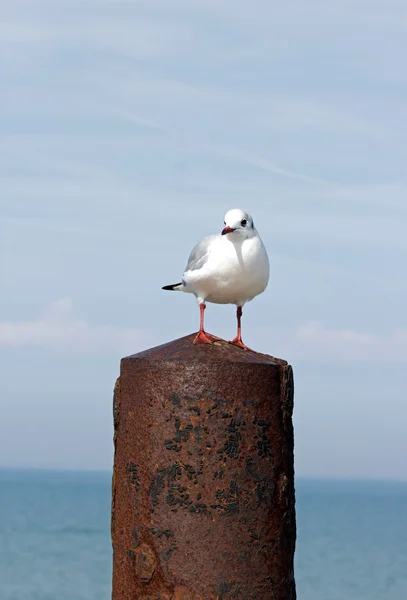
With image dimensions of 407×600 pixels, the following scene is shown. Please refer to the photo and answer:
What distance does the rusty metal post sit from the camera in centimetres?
720

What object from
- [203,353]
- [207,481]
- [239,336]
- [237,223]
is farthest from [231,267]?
[207,481]

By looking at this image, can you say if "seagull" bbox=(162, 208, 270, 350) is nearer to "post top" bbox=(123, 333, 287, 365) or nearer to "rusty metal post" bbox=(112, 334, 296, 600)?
"post top" bbox=(123, 333, 287, 365)

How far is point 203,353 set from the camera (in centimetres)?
757

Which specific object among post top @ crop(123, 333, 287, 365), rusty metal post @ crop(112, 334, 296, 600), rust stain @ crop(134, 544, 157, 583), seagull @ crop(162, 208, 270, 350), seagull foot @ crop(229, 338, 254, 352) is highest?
seagull @ crop(162, 208, 270, 350)

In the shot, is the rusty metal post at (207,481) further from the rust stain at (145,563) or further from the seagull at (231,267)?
the seagull at (231,267)

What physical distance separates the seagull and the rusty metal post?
596 millimetres

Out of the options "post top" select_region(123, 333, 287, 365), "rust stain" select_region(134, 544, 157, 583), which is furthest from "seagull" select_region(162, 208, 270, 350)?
"rust stain" select_region(134, 544, 157, 583)

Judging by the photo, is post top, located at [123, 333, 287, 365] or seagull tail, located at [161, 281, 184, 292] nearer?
post top, located at [123, 333, 287, 365]

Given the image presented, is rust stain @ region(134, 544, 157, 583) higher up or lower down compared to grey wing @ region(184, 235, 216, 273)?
lower down

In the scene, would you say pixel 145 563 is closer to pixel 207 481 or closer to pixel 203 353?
pixel 207 481

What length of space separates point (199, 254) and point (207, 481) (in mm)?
1836
